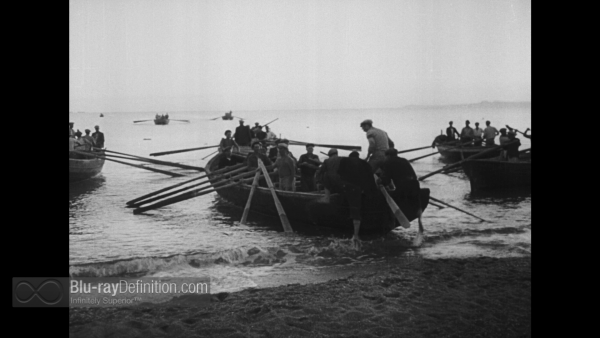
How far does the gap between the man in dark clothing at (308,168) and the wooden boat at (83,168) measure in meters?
5.75

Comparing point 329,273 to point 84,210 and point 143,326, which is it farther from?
point 84,210

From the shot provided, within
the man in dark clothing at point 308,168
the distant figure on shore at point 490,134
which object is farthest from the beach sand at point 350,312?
the distant figure on shore at point 490,134

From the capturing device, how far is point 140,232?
8.51 m

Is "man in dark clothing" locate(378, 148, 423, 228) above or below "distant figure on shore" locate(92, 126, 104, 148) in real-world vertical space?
below

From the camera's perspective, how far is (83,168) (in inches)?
472

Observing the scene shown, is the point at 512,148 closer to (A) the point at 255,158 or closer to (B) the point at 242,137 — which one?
(A) the point at 255,158

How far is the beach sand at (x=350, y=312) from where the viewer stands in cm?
412

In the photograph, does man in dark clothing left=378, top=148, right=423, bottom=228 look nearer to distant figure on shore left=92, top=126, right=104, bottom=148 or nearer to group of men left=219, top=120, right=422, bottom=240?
group of men left=219, top=120, right=422, bottom=240

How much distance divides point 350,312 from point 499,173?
7.15 m

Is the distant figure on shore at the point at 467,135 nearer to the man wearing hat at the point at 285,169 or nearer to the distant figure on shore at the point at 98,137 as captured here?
the man wearing hat at the point at 285,169

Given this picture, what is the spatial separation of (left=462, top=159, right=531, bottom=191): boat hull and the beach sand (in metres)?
5.53

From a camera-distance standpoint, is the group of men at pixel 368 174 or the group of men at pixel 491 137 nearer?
the group of men at pixel 368 174
